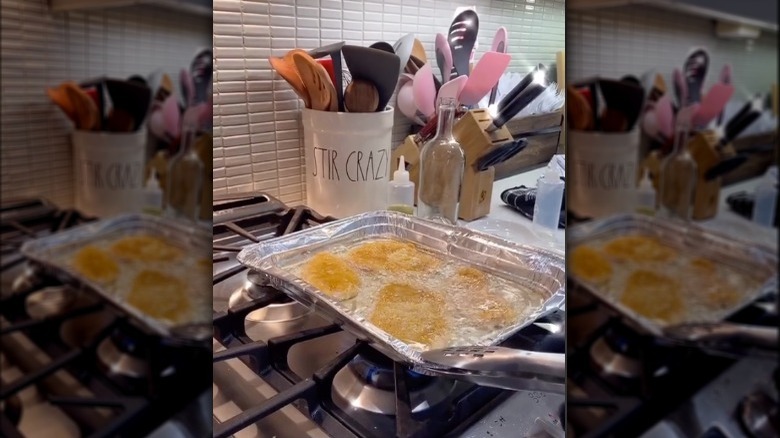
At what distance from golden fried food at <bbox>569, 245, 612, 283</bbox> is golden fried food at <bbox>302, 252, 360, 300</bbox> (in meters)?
0.44

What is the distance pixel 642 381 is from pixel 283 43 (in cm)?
53

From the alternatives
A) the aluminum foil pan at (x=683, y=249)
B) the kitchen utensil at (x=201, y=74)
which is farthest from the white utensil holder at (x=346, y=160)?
the aluminum foil pan at (x=683, y=249)

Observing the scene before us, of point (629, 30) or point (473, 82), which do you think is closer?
point (629, 30)

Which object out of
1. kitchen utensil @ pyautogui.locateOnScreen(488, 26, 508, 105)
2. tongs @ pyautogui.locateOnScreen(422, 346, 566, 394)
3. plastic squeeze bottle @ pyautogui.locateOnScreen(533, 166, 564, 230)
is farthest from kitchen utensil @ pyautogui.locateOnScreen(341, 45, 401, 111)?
tongs @ pyautogui.locateOnScreen(422, 346, 566, 394)

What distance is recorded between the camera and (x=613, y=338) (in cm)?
22

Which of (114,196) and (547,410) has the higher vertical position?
(114,196)

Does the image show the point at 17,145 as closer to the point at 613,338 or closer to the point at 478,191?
the point at 613,338

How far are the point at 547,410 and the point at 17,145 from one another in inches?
20.3

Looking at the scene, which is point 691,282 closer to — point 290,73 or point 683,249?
point 683,249

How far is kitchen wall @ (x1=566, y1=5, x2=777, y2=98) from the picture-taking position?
20cm

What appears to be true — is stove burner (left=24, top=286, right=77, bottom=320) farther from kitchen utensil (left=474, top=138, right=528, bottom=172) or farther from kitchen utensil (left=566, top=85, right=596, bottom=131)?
kitchen utensil (left=474, top=138, right=528, bottom=172)

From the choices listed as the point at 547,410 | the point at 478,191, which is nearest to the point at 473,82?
the point at 478,191

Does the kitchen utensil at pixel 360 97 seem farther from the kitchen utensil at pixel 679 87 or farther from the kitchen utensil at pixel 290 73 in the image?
the kitchen utensil at pixel 679 87

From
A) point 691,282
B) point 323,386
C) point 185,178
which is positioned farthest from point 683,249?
point 323,386
